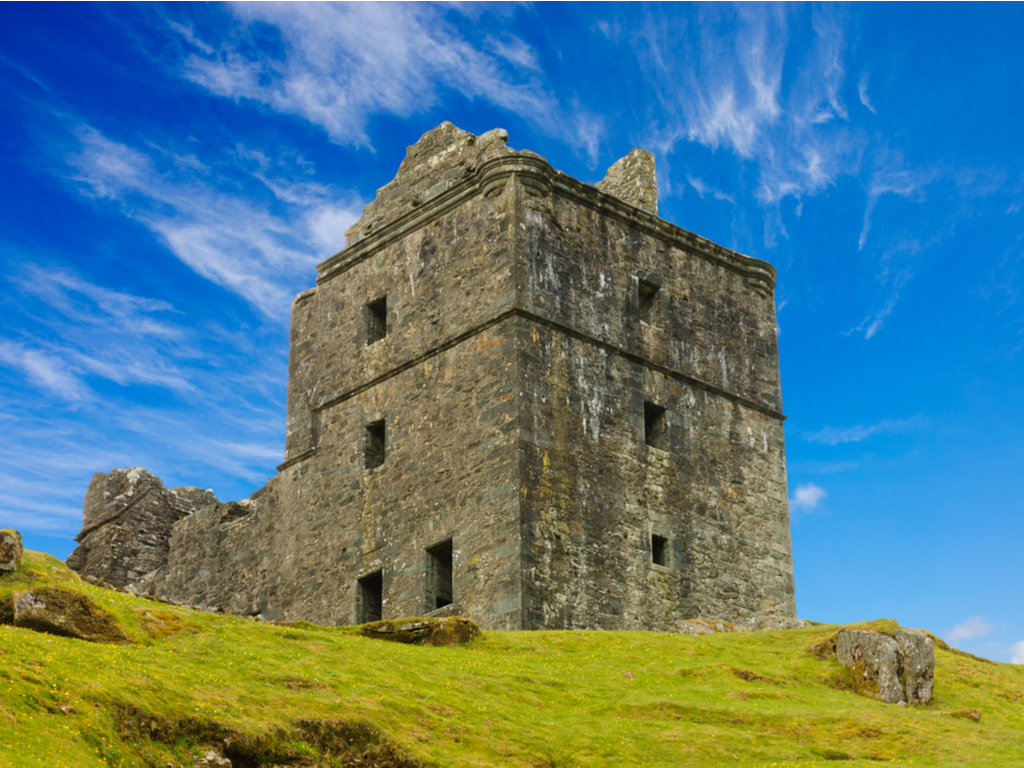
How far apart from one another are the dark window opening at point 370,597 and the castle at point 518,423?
5cm

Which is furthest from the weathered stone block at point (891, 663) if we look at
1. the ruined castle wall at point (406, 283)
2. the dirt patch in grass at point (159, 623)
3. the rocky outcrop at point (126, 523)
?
the rocky outcrop at point (126, 523)

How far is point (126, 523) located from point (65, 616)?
19.4 metres

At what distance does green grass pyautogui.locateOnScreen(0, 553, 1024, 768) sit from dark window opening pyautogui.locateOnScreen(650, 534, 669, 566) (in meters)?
4.19

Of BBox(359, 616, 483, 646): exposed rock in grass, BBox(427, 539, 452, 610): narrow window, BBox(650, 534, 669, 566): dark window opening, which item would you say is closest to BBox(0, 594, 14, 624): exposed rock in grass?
BBox(359, 616, 483, 646): exposed rock in grass

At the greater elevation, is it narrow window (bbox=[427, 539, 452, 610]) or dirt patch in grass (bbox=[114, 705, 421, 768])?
narrow window (bbox=[427, 539, 452, 610])

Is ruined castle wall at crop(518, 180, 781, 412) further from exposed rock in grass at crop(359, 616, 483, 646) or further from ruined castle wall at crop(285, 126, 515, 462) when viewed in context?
exposed rock in grass at crop(359, 616, 483, 646)

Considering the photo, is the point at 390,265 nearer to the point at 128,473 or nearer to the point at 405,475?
the point at 405,475

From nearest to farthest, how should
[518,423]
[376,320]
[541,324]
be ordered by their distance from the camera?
1. [518,423]
2. [541,324]
3. [376,320]

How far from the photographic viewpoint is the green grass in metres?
16.2

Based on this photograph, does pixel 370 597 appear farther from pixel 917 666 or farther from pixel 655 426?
pixel 917 666

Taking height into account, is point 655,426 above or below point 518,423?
above

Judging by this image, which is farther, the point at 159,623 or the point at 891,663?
the point at 891,663

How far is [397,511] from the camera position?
31422mm

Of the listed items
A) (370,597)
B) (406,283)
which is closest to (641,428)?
(406,283)
